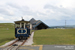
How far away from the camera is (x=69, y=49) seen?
7012 millimetres

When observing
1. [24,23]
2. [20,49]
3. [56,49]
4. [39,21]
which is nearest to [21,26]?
[24,23]

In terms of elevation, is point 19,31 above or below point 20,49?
above

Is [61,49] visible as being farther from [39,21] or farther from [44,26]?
[44,26]

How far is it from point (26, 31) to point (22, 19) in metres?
1.88

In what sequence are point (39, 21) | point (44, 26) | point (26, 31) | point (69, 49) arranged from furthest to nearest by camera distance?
1. point (44, 26)
2. point (39, 21)
3. point (26, 31)
4. point (69, 49)

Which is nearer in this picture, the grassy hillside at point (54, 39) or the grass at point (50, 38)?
the grassy hillside at point (54, 39)

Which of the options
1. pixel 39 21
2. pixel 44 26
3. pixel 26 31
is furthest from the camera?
pixel 44 26

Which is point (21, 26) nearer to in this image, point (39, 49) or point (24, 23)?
point (24, 23)

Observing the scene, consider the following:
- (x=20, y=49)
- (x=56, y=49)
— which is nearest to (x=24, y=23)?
(x=20, y=49)

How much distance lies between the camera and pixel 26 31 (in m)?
13.0

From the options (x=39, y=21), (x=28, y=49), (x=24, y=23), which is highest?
(x=39, y=21)

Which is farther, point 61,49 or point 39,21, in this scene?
point 39,21

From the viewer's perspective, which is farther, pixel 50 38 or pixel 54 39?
pixel 50 38

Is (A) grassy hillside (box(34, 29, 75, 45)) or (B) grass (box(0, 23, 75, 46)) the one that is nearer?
(A) grassy hillside (box(34, 29, 75, 45))
